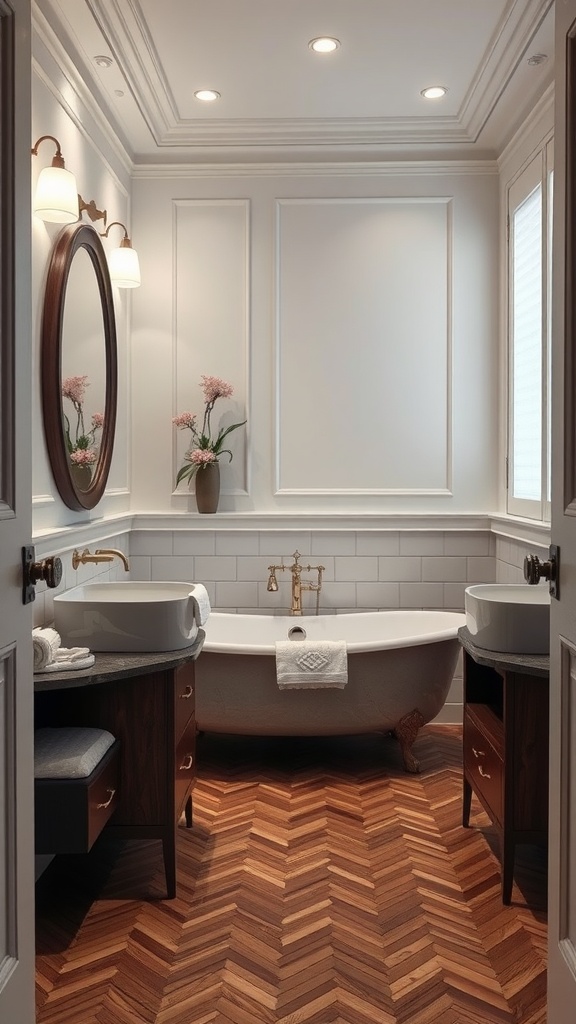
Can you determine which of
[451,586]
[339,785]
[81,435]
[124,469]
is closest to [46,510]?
[81,435]

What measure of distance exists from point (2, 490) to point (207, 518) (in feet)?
9.45

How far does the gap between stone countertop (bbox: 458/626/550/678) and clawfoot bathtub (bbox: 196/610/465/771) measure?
997 mm

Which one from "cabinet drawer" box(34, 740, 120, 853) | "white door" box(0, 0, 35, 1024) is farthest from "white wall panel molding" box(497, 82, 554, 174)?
"cabinet drawer" box(34, 740, 120, 853)

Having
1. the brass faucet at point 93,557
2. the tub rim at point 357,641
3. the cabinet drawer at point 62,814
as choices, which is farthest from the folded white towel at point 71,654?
the tub rim at point 357,641

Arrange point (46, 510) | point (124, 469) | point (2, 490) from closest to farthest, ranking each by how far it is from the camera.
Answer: point (2, 490) → point (46, 510) → point (124, 469)

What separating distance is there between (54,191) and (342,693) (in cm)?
230

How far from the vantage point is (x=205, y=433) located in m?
4.45

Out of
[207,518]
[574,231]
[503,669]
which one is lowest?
[503,669]

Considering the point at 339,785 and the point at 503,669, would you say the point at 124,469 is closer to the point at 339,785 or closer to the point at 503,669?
the point at 339,785

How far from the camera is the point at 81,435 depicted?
3.38 meters

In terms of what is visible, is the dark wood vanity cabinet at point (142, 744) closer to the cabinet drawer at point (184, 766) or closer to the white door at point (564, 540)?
the cabinet drawer at point (184, 766)

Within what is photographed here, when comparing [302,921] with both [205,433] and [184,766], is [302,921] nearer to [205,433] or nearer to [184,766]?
[184,766]

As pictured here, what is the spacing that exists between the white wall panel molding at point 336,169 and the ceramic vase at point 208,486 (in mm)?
1538

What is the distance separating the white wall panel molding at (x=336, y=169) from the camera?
14.4 ft
